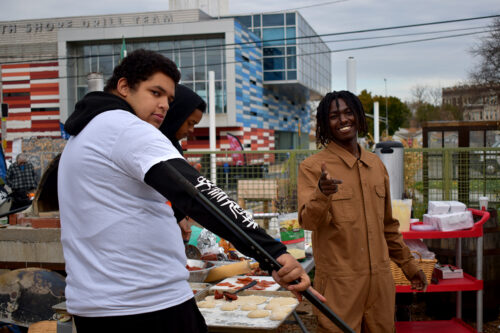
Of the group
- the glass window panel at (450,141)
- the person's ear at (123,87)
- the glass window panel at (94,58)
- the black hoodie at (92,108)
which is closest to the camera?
the black hoodie at (92,108)

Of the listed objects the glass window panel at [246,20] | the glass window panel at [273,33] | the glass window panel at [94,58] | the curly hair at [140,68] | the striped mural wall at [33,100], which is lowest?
the curly hair at [140,68]

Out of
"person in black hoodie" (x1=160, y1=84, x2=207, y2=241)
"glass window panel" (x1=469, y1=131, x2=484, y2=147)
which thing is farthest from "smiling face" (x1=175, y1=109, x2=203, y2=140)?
"glass window panel" (x1=469, y1=131, x2=484, y2=147)

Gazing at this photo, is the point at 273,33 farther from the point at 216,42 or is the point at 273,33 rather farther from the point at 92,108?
the point at 92,108

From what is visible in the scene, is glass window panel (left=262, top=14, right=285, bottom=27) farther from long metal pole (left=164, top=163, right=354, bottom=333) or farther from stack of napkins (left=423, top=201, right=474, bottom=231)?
long metal pole (left=164, top=163, right=354, bottom=333)

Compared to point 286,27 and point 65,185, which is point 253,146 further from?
point 65,185

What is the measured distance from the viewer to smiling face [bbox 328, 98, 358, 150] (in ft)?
10.3

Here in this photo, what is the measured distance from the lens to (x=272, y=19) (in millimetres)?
42688

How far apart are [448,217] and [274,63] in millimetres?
38039

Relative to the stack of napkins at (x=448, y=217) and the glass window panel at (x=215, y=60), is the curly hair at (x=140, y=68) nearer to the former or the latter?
the stack of napkins at (x=448, y=217)

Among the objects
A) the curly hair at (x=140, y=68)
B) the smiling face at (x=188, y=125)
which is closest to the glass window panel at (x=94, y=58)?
the smiling face at (x=188, y=125)

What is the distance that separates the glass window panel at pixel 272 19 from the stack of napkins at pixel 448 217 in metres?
39.5

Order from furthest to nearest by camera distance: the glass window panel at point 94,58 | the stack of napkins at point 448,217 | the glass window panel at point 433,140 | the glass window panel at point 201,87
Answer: the glass window panel at point 94,58
the glass window panel at point 201,87
the glass window panel at point 433,140
the stack of napkins at point 448,217

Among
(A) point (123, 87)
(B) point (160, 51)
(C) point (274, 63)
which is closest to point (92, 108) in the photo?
(A) point (123, 87)

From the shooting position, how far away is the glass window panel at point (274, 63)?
41219 mm
